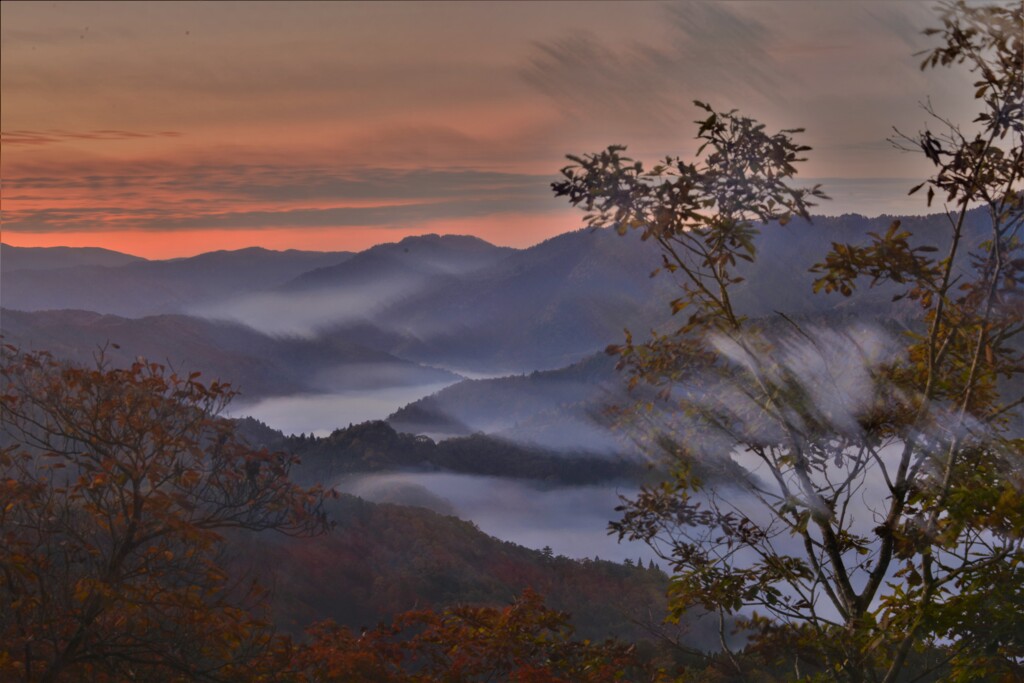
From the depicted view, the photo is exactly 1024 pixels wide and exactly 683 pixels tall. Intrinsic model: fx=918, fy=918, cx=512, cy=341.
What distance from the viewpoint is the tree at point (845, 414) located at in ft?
26.1

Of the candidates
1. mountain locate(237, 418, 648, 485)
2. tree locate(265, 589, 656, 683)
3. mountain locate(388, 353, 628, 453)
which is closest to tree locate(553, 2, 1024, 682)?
tree locate(265, 589, 656, 683)

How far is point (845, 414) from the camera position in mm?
8438

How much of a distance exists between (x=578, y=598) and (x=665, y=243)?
29817 mm

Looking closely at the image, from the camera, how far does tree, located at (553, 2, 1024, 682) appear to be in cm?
795

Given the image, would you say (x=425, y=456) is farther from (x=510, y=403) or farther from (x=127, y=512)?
(x=510, y=403)

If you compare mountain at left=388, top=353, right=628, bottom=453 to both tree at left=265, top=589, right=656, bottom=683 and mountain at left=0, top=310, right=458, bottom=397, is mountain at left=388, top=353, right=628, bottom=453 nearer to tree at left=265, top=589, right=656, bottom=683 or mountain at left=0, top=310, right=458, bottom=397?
mountain at left=0, top=310, right=458, bottom=397

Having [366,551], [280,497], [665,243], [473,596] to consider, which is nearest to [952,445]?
[665,243]

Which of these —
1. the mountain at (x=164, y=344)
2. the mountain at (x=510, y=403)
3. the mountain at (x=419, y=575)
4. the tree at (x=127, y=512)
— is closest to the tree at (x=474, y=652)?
the tree at (x=127, y=512)

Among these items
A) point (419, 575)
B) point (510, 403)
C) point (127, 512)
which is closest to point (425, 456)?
point (419, 575)

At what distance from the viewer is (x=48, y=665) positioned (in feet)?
31.2

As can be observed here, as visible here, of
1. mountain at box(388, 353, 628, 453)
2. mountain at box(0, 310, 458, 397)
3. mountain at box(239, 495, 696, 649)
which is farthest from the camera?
mountain at box(388, 353, 628, 453)

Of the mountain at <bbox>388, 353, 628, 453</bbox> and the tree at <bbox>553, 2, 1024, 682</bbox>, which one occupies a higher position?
the mountain at <bbox>388, 353, 628, 453</bbox>

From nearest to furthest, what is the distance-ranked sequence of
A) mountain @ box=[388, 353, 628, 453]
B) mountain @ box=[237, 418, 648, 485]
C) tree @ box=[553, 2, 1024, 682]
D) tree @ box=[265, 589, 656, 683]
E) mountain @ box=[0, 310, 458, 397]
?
tree @ box=[553, 2, 1024, 682], tree @ box=[265, 589, 656, 683], mountain @ box=[237, 418, 648, 485], mountain @ box=[0, 310, 458, 397], mountain @ box=[388, 353, 628, 453]

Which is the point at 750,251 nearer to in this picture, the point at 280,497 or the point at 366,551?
the point at 280,497
